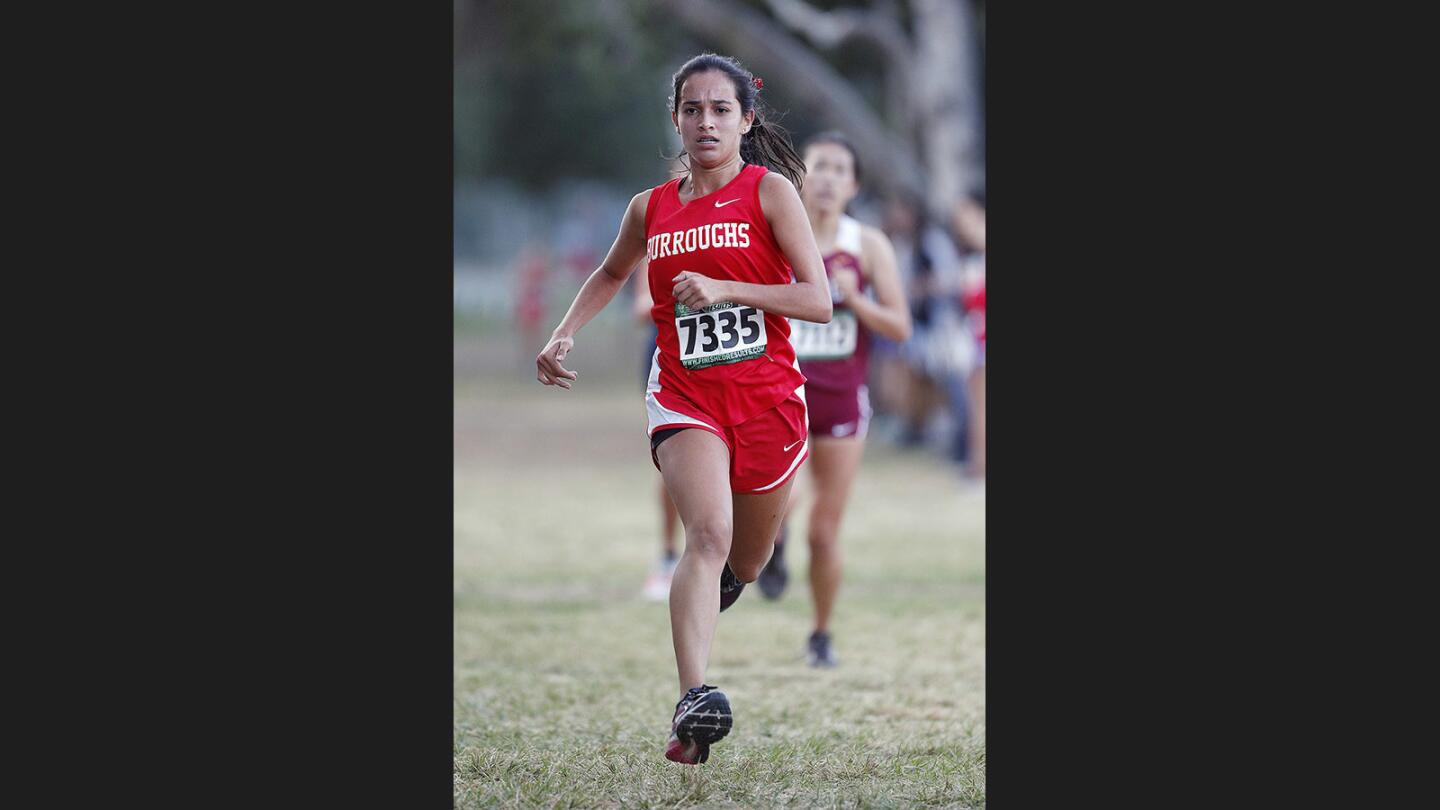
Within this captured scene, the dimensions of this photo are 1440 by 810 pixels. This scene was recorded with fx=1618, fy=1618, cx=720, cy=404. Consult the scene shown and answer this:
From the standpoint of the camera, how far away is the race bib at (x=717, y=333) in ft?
17.0

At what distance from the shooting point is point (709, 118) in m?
5.13

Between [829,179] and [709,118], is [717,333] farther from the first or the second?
[829,179]

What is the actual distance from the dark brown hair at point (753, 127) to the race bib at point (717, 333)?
57cm

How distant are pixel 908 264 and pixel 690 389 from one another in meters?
14.1

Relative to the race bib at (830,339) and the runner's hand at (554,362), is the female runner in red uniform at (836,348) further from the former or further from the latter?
the runner's hand at (554,362)

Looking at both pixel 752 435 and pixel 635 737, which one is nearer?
pixel 752 435

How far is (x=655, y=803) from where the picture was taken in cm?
496

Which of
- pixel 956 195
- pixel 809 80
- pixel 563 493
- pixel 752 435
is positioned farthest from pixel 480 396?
pixel 752 435

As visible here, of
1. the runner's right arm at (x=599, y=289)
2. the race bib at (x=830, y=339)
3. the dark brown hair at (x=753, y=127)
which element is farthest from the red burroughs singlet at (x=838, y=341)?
the runner's right arm at (x=599, y=289)

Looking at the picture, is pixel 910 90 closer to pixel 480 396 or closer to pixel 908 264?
pixel 908 264

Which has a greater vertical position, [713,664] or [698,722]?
[698,722]

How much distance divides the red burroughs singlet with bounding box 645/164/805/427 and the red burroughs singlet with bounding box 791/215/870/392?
91.0 inches

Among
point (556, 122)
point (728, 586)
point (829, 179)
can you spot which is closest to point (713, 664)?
point (728, 586)

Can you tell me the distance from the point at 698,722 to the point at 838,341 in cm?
334
